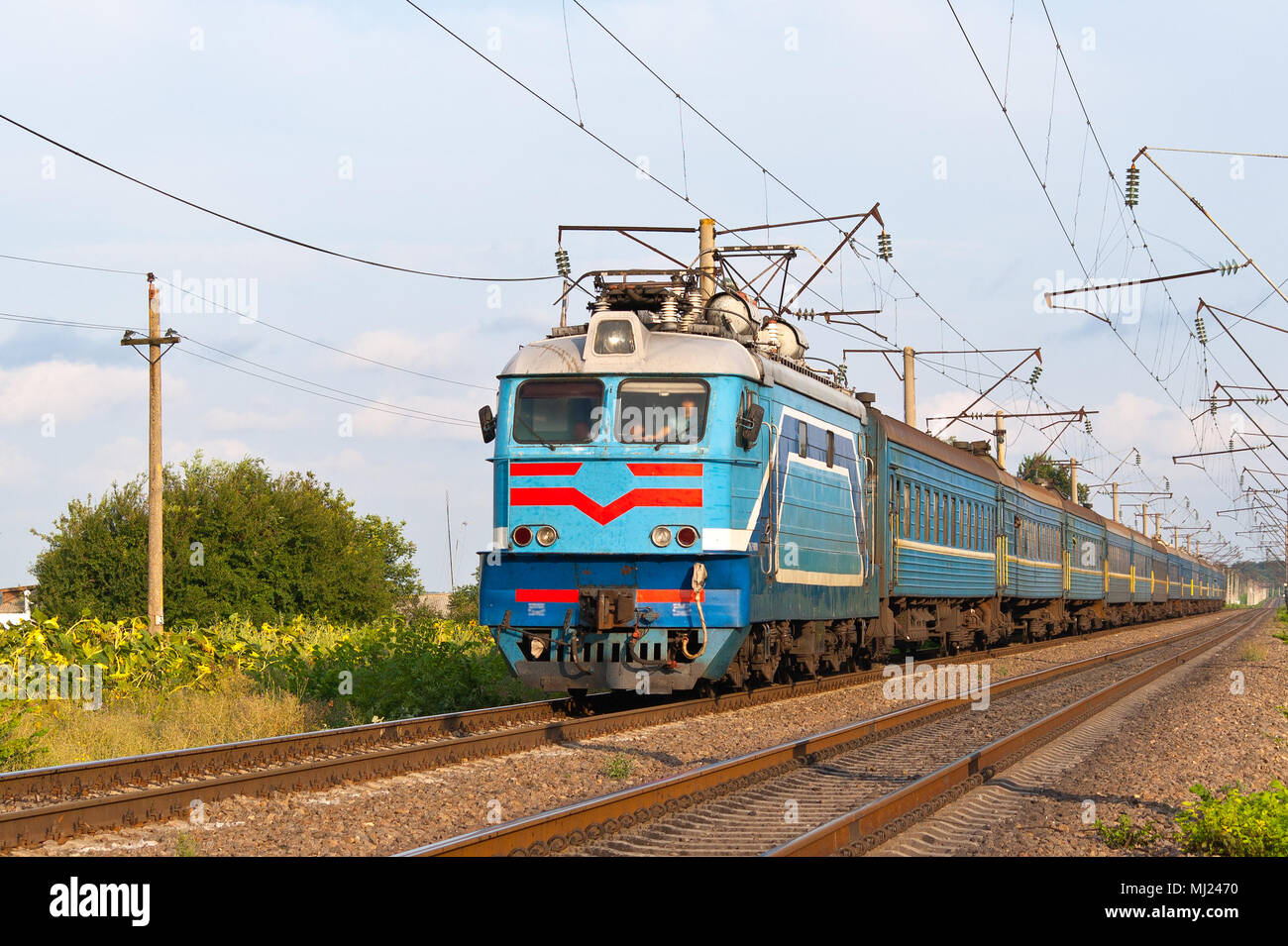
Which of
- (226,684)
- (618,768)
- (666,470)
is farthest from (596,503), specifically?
(226,684)

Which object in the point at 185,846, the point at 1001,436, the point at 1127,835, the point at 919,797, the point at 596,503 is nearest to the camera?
the point at 185,846

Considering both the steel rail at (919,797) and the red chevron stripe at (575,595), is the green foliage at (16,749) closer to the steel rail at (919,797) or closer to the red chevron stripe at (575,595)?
the red chevron stripe at (575,595)

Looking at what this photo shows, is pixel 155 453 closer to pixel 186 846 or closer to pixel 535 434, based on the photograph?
pixel 535 434

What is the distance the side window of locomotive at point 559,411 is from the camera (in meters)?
13.5

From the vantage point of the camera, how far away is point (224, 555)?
111ft

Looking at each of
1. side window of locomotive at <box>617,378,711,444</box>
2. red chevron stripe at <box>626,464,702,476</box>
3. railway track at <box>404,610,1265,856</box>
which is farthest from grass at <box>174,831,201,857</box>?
side window of locomotive at <box>617,378,711,444</box>

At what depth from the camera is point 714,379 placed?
1331cm

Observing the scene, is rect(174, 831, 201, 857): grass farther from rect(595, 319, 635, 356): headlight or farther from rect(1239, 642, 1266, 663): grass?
rect(1239, 642, 1266, 663): grass

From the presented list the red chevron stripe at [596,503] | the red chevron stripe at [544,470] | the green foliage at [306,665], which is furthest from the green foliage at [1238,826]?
the green foliage at [306,665]

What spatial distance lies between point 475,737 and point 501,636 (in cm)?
196

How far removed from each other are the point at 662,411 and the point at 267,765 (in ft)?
17.0

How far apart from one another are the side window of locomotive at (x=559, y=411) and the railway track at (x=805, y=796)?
3.97m
